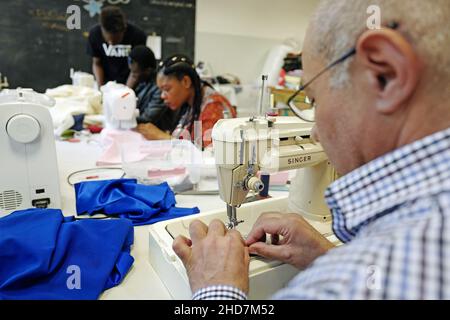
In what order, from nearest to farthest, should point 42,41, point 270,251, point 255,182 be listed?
point 270,251 → point 255,182 → point 42,41

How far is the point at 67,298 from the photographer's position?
67 centimetres

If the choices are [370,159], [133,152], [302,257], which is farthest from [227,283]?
[133,152]

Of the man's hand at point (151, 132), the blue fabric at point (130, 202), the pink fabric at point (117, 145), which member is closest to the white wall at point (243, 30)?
the man's hand at point (151, 132)

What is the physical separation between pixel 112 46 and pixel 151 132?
1.56 meters

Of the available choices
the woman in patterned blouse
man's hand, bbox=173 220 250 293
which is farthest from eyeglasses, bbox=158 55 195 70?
man's hand, bbox=173 220 250 293

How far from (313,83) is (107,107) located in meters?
1.48

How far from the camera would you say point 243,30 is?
4676 millimetres

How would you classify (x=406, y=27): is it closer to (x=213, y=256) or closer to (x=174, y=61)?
(x=213, y=256)

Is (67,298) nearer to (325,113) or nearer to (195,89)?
(325,113)

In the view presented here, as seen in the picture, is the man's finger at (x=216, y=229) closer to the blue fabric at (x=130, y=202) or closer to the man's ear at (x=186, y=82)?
the blue fabric at (x=130, y=202)

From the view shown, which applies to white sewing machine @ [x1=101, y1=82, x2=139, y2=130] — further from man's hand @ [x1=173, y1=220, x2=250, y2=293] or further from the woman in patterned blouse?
man's hand @ [x1=173, y1=220, x2=250, y2=293]

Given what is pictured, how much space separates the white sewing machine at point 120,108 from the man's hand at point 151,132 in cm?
5

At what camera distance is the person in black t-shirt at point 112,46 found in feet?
9.86

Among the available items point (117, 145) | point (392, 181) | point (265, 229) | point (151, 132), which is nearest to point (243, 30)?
point (151, 132)
